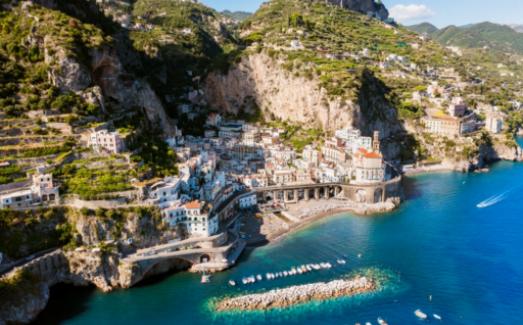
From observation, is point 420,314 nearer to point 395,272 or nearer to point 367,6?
point 395,272

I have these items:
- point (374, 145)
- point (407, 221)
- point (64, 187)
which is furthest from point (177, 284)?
point (374, 145)

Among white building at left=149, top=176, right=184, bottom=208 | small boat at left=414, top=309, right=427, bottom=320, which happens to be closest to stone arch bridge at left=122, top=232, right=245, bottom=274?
white building at left=149, top=176, right=184, bottom=208

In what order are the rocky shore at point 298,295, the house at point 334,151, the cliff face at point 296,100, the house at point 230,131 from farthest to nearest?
the cliff face at point 296,100 < the house at point 230,131 < the house at point 334,151 < the rocky shore at point 298,295

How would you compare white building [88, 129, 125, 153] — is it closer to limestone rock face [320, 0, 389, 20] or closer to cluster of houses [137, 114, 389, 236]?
cluster of houses [137, 114, 389, 236]

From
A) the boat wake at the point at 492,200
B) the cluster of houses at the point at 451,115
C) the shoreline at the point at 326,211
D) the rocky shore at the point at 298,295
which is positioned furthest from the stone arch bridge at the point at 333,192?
the cluster of houses at the point at 451,115

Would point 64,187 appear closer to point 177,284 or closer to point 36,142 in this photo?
point 36,142

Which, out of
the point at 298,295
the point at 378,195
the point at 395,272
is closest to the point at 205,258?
the point at 298,295

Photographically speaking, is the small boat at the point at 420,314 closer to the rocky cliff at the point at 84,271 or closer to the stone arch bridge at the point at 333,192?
the rocky cliff at the point at 84,271
